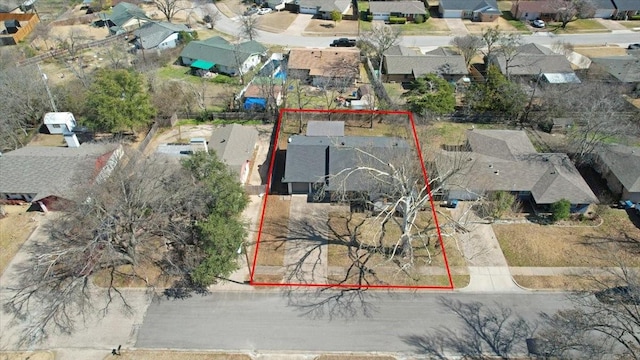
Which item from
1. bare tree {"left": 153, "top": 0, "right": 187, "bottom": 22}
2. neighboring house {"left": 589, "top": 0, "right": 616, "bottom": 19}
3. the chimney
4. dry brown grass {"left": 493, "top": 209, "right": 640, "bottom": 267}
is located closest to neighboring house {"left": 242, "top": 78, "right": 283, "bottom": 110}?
the chimney

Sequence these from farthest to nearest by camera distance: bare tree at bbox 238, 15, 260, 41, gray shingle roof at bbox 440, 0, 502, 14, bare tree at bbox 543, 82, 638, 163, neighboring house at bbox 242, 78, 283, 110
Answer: gray shingle roof at bbox 440, 0, 502, 14 < bare tree at bbox 238, 15, 260, 41 < neighboring house at bbox 242, 78, 283, 110 < bare tree at bbox 543, 82, 638, 163

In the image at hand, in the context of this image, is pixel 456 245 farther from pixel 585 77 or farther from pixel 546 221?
pixel 585 77

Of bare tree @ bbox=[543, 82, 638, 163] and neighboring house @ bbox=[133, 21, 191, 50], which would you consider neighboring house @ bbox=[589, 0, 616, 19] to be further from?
neighboring house @ bbox=[133, 21, 191, 50]

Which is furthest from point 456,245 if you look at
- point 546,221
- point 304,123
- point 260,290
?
point 304,123

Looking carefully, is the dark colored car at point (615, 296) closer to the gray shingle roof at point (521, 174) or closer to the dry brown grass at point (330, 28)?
the gray shingle roof at point (521, 174)

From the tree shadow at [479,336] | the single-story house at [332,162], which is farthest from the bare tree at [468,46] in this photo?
the tree shadow at [479,336]
